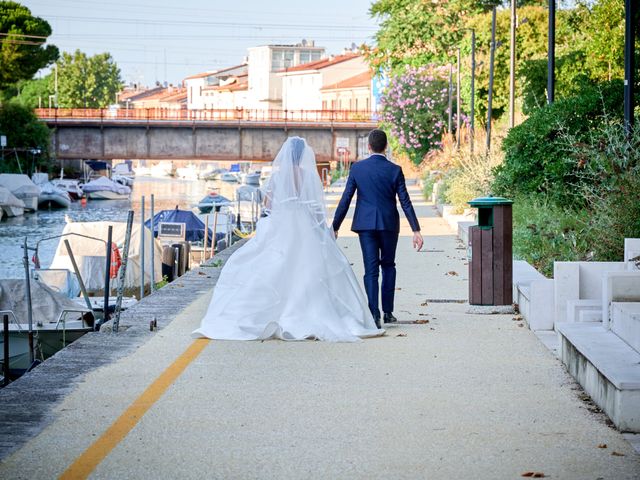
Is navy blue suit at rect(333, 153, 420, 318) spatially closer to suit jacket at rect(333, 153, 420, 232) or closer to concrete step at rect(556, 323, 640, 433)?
suit jacket at rect(333, 153, 420, 232)

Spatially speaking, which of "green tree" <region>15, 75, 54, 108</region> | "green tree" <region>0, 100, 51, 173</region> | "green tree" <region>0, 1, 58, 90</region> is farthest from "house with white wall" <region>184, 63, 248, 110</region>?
"green tree" <region>0, 100, 51, 173</region>

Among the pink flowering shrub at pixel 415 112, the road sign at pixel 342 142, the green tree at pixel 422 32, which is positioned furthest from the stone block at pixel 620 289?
the road sign at pixel 342 142

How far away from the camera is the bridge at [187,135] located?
Answer: 284 ft

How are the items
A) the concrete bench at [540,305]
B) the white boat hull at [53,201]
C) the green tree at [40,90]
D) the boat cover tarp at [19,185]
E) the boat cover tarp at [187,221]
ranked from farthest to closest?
the green tree at [40,90] < the white boat hull at [53,201] < the boat cover tarp at [19,185] < the boat cover tarp at [187,221] < the concrete bench at [540,305]

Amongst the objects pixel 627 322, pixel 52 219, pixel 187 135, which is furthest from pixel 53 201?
pixel 627 322

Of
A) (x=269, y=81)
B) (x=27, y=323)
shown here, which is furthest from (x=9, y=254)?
(x=269, y=81)

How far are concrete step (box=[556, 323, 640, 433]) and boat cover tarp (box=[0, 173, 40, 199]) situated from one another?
70.9 m

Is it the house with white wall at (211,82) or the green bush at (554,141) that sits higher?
the house with white wall at (211,82)

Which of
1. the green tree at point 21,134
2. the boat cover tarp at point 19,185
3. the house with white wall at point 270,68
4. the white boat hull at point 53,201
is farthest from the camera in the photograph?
the house with white wall at point 270,68

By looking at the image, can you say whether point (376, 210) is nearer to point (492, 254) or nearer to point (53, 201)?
point (492, 254)

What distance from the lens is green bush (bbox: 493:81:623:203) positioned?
2128 cm

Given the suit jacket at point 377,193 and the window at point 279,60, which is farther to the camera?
the window at point 279,60

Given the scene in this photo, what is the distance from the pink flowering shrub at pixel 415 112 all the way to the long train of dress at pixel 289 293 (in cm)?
4891

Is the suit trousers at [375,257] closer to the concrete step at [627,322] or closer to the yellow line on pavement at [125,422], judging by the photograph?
the yellow line on pavement at [125,422]
